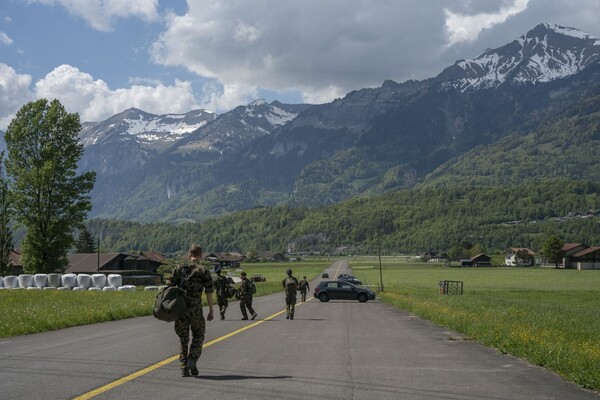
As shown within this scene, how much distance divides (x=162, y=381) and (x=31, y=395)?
198cm

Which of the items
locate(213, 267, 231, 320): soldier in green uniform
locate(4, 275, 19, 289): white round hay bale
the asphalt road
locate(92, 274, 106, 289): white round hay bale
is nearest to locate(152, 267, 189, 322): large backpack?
the asphalt road

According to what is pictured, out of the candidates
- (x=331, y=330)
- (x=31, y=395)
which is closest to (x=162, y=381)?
(x=31, y=395)

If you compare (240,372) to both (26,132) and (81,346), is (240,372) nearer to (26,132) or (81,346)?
(81,346)

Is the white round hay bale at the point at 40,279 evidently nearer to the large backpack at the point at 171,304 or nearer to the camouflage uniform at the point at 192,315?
the camouflage uniform at the point at 192,315

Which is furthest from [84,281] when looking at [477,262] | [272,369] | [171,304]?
[477,262]

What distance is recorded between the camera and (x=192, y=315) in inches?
420

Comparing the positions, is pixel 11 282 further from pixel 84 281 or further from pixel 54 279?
pixel 84 281

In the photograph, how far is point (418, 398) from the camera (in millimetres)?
8781

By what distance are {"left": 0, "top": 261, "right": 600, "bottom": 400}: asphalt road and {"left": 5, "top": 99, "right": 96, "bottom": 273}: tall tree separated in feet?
112

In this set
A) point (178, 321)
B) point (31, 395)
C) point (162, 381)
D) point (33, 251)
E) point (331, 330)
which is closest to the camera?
point (31, 395)

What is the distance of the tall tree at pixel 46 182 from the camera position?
50500 millimetres

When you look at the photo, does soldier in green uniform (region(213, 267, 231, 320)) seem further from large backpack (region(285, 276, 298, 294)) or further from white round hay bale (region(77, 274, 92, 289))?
white round hay bale (region(77, 274, 92, 289))

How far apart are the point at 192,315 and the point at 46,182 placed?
44.1 metres

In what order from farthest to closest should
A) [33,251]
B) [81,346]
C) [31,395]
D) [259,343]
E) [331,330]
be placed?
[33,251], [331,330], [259,343], [81,346], [31,395]
